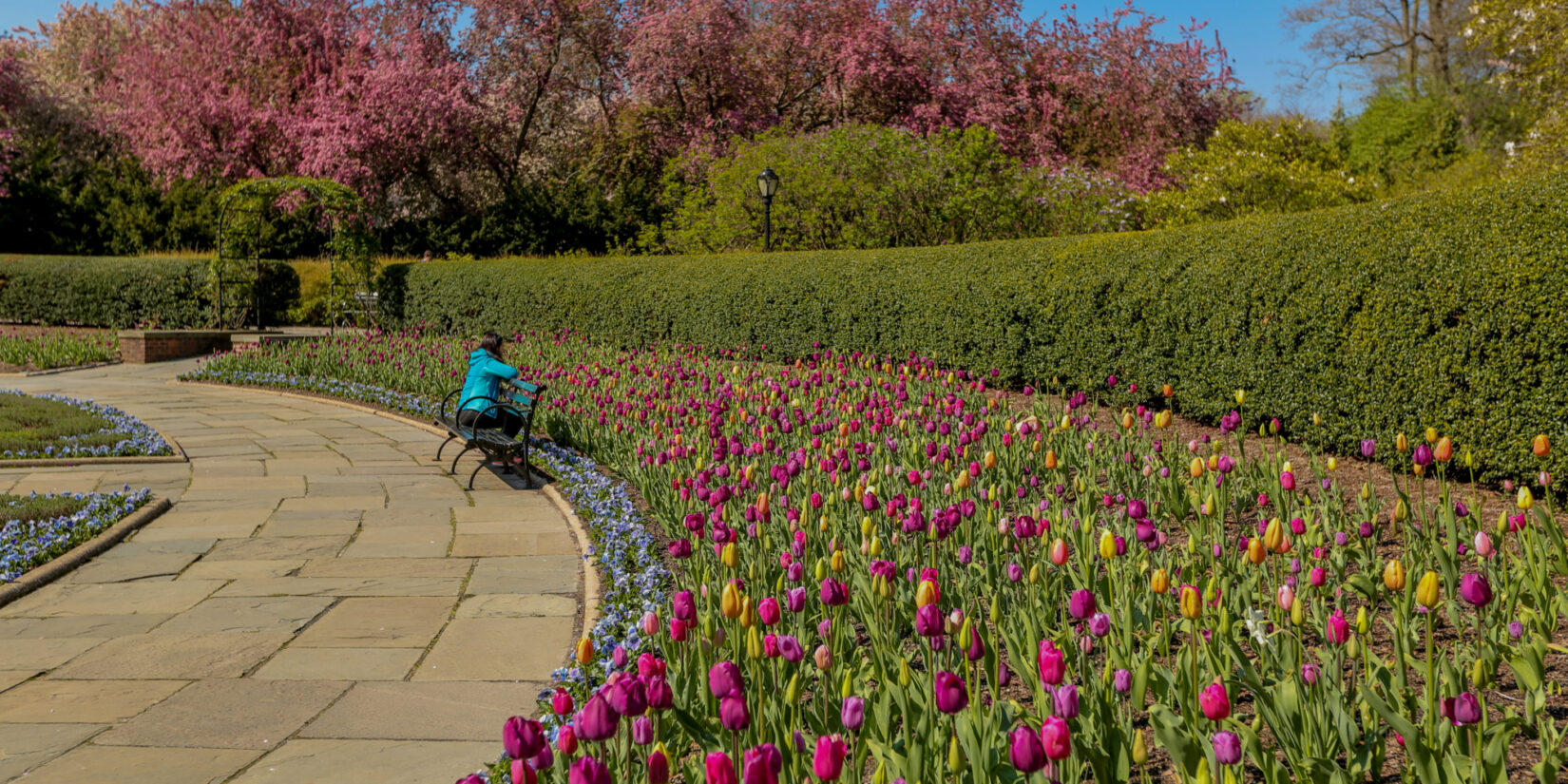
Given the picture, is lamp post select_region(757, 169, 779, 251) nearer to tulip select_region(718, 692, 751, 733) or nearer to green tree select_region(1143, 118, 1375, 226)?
green tree select_region(1143, 118, 1375, 226)

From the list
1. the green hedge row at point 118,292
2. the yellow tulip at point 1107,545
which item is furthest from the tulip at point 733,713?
the green hedge row at point 118,292

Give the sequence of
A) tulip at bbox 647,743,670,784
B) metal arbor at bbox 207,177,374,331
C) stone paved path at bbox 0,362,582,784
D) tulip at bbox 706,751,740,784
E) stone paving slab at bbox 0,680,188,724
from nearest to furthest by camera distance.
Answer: tulip at bbox 706,751,740,784 → tulip at bbox 647,743,670,784 → stone paved path at bbox 0,362,582,784 → stone paving slab at bbox 0,680,188,724 → metal arbor at bbox 207,177,374,331

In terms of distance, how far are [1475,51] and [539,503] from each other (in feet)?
110

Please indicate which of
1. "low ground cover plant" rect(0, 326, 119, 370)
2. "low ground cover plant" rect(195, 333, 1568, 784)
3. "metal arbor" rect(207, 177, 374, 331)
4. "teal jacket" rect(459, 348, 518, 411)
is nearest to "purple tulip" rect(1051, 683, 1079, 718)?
"low ground cover plant" rect(195, 333, 1568, 784)

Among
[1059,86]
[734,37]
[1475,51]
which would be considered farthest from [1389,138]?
[734,37]

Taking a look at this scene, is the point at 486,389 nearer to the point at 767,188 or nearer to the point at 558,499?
the point at 558,499

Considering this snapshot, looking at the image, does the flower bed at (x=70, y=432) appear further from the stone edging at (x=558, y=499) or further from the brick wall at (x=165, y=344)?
the brick wall at (x=165, y=344)

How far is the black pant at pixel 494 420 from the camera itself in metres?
7.09

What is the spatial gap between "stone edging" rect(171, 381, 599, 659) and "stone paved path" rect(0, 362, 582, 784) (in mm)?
77

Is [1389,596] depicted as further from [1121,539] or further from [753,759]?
[753,759]

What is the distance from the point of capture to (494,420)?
733 centimetres

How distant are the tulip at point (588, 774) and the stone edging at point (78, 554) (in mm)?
4014

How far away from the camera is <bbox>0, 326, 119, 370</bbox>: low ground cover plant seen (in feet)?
47.0

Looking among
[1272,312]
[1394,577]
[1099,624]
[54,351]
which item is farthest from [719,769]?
[54,351]
